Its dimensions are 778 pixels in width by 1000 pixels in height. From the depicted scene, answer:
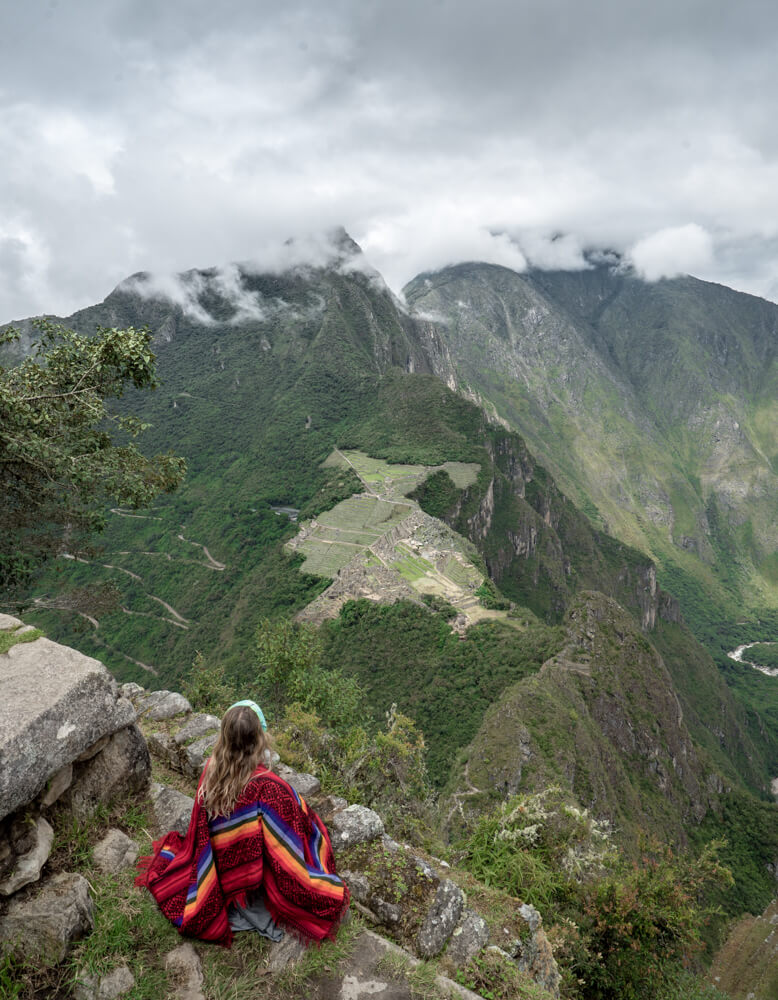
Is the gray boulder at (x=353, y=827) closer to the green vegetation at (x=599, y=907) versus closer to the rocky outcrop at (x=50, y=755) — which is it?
the green vegetation at (x=599, y=907)

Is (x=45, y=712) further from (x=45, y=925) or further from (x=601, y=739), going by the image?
(x=601, y=739)

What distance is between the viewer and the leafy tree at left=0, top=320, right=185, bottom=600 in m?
10.5

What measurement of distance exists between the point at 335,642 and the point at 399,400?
8768cm

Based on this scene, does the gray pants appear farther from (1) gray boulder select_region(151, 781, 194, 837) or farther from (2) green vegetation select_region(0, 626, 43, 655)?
(2) green vegetation select_region(0, 626, 43, 655)

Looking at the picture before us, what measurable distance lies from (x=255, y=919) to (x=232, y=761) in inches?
65.6

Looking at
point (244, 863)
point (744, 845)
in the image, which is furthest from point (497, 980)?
point (744, 845)

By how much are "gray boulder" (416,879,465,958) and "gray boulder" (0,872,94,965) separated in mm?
3415

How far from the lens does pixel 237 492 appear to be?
110 m

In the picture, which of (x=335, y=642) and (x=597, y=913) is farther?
(x=335, y=642)

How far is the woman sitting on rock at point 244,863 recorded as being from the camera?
4539mm

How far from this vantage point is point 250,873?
15.1ft

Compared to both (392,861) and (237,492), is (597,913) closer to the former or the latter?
(392,861)

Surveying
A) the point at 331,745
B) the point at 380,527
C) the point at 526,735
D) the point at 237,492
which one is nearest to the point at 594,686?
the point at 526,735

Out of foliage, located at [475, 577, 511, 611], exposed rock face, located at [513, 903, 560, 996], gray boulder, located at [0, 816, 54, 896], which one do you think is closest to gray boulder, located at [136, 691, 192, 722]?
gray boulder, located at [0, 816, 54, 896]
